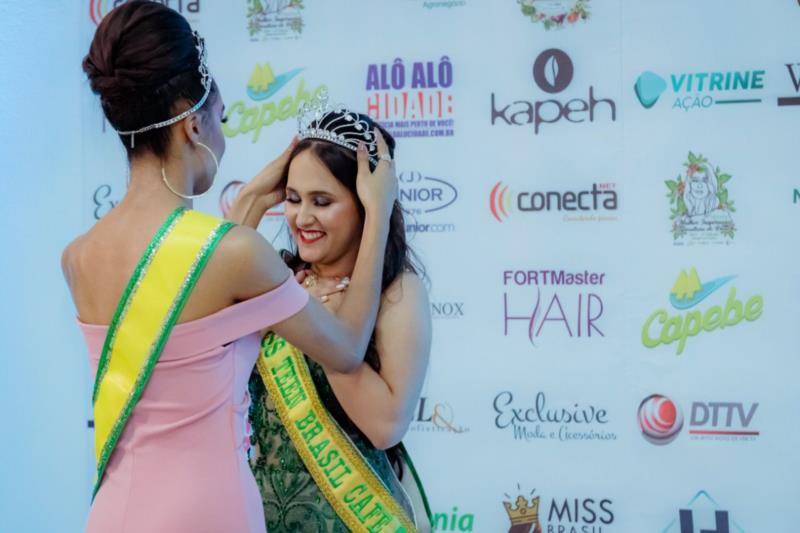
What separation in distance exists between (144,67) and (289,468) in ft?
2.70

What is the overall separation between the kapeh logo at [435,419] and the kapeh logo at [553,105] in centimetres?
112

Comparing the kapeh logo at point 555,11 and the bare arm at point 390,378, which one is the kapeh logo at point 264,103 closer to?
the kapeh logo at point 555,11

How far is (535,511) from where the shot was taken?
356 cm

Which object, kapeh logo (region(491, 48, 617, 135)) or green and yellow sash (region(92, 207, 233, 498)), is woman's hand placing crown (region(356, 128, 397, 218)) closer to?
green and yellow sash (region(92, 207, 233, 498))

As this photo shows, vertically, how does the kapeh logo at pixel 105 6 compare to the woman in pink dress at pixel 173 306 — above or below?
above

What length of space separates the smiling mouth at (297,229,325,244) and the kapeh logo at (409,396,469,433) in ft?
5.99

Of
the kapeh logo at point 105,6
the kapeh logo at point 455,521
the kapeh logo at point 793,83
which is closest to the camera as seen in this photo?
the kapeh logo at point 793,83

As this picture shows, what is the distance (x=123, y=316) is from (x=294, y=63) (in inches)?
104

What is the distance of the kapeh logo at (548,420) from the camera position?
3.53 metres

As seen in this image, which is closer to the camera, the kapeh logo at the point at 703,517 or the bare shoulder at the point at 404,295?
the bare shoulder at the point at 404,295

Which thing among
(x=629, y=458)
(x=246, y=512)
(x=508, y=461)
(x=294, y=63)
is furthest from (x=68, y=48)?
(x=246, y=512)

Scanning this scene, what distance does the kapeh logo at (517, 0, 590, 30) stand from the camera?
3.56 metres

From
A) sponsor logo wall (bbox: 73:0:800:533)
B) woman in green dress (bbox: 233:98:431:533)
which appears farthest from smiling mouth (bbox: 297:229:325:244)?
sponsor logo wall (bbox: 73:0:800:533)

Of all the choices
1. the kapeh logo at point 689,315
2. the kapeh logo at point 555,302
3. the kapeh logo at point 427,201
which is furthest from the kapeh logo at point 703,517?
the kapeh logo at point 427,201
